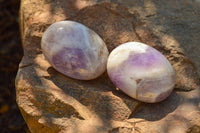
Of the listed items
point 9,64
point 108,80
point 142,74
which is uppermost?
point 142,74

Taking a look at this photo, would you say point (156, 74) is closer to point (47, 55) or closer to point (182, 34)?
point (182, 34)

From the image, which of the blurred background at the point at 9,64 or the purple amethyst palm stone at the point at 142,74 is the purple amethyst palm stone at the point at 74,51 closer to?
the purple amethyst palm stone at the point at 142,74

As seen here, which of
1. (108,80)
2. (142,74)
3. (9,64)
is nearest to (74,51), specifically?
(108,80)

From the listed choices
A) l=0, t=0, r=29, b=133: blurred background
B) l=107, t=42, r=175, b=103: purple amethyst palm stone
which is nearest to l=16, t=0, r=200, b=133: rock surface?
l=107, t=42, r=175, b=103: purple amethyst palm stone

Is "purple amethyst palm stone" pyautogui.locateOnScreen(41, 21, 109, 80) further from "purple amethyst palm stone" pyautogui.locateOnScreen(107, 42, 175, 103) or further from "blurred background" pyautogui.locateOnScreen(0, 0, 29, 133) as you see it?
"blurred background" pyautogui.locateOnScreen(0, 0, 29, 133)

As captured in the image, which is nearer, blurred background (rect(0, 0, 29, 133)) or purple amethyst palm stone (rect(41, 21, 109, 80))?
purple amethyst palm stone (rect(41, 21, 109, 80))

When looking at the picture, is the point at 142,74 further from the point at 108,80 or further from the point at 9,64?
the point at 9,64

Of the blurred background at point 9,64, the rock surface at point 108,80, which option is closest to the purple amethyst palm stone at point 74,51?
the rock surface at point 108,80
